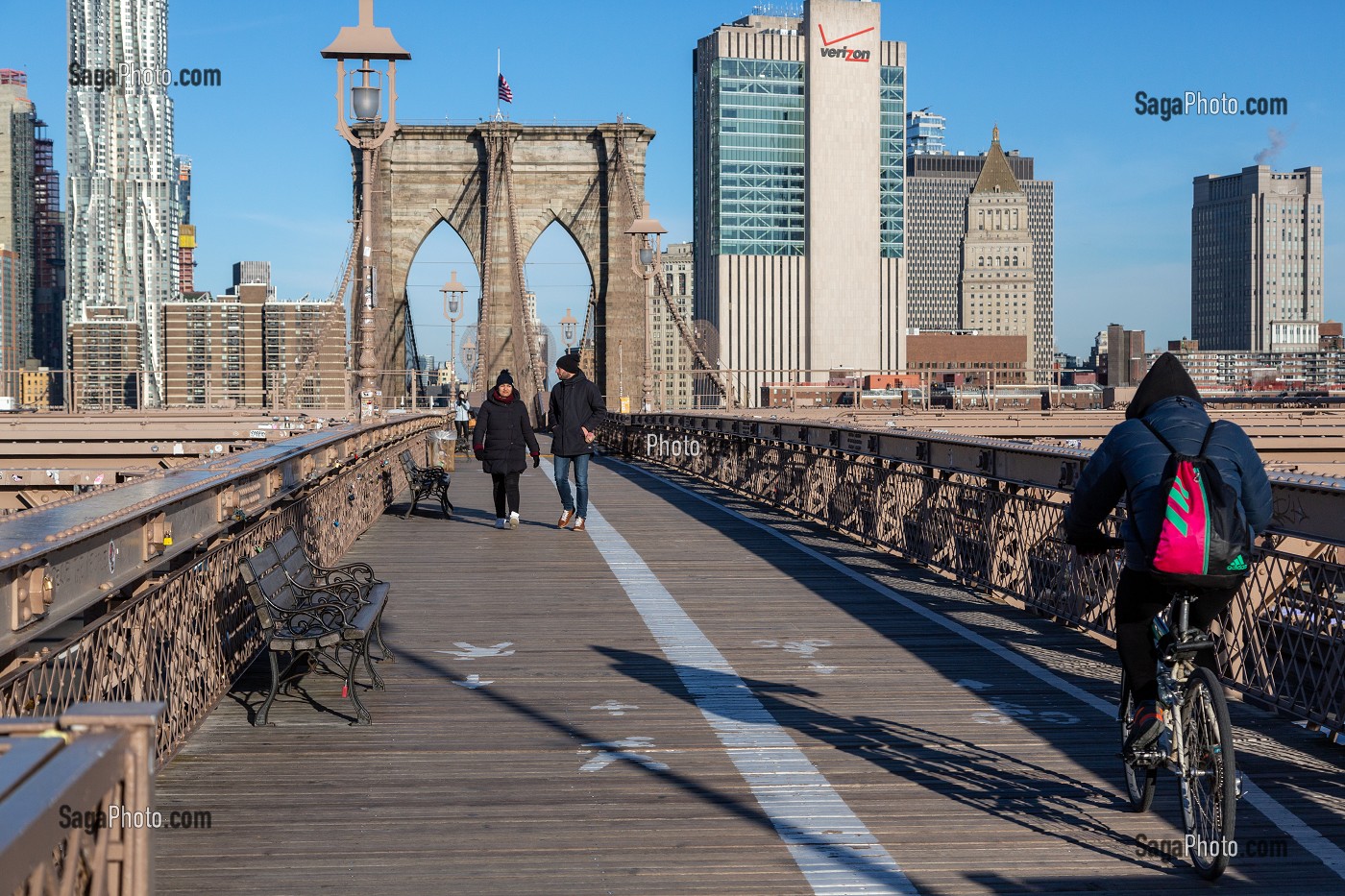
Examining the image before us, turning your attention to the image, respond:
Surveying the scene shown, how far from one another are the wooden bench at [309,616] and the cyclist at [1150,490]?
347cm

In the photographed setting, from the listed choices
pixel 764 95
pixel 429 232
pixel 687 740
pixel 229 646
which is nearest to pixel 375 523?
pixel 229 646

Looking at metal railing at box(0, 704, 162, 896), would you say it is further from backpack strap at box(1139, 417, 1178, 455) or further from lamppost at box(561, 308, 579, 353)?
lamppost at box(561, 308, 579, 353)

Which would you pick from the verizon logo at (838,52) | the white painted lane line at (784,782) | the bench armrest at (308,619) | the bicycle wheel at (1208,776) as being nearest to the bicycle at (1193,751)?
the bicycle wheel at (1208,776)

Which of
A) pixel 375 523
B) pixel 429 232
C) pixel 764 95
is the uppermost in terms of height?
pixel 764 95

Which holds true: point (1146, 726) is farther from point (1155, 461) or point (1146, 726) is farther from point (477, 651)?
point (477, 651)

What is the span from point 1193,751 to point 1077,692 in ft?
9.40

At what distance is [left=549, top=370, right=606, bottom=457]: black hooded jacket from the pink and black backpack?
12.5m

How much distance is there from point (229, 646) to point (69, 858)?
570cm

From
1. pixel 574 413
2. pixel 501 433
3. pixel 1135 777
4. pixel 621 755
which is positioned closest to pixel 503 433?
pixel 501 433

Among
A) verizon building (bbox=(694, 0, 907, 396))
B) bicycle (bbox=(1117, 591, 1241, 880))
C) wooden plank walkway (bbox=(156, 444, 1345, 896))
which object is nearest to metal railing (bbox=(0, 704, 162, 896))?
wooden plank walkway (bbox=(156, 444, 1345, 896))

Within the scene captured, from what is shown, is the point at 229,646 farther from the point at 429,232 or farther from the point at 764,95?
the point at 764,95

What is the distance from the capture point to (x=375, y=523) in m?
19.3

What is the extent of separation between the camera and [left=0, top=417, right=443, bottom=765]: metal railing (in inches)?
202

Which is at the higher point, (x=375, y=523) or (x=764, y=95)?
(x=764, y=95)
